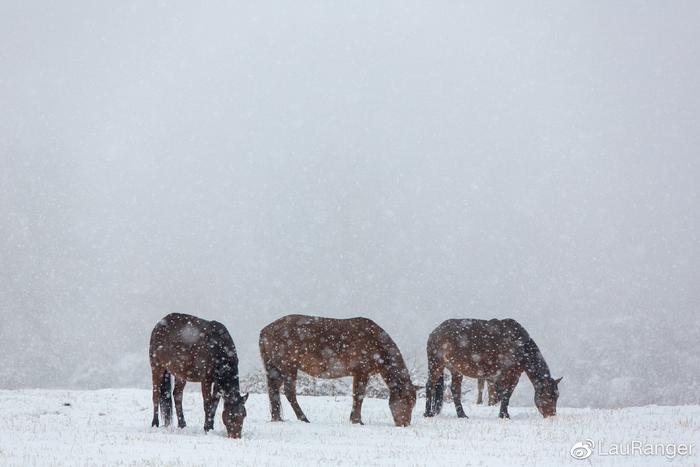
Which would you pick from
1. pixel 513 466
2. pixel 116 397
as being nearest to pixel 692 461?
pixel 513 466

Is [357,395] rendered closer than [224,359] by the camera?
No

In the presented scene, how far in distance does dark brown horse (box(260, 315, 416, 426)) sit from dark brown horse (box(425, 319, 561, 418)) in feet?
8.92

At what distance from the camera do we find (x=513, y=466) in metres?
10.9

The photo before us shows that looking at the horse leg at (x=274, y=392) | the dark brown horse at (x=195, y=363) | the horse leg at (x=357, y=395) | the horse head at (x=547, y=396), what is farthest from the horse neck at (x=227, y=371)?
the horse head at (x=547, y=396)

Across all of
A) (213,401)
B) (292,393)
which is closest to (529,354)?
(292,393)

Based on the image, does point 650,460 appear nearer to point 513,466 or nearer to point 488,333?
point 513,466

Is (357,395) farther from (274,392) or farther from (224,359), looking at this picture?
(224,359)

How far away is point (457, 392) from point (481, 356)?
1352 millimetres

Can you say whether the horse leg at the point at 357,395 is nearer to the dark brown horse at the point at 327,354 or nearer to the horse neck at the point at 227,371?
the dark brown horse at the point at 327,354

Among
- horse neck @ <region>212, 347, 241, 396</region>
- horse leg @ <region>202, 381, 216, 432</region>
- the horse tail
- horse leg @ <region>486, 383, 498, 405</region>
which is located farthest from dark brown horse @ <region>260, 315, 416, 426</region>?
horse leg @ <region>486, 383, 498, 405</region>

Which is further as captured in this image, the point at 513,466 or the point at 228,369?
the point at 228,369

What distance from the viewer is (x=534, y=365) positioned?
63.9 ft

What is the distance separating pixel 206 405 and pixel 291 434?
199 cm

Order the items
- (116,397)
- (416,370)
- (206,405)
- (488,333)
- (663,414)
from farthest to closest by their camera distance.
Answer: (416,370) < (116,397) < (488,333) < (663,414) < (206,405)
